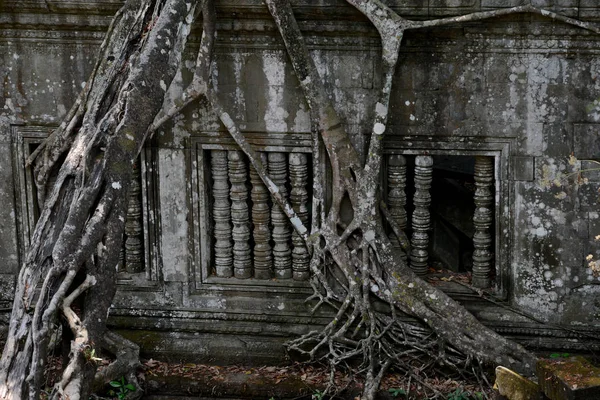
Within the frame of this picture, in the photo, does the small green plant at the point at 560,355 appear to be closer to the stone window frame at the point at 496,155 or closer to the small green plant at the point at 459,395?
the stone window frame at the point at 496,155

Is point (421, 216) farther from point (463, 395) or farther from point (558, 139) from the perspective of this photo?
point (463, 395)

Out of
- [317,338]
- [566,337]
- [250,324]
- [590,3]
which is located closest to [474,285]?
[566,337]

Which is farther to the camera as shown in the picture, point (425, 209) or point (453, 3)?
point (425, 209)

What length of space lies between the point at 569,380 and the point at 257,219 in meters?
2.90

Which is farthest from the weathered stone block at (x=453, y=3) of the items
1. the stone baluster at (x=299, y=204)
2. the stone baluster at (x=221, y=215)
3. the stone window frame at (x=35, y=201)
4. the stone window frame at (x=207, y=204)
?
the stone window frame at (x=35, y=201)

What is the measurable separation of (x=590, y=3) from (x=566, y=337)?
2.57m

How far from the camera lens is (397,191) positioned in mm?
7137

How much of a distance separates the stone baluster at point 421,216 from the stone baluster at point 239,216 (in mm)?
1371

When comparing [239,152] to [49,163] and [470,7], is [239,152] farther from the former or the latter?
[470,7]

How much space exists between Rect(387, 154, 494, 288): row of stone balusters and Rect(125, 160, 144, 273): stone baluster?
82.6 inches

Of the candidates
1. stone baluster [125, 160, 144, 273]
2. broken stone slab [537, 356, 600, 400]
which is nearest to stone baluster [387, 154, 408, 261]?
broken stone slab [537, 356, 600, 400]

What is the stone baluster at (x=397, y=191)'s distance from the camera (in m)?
7.08

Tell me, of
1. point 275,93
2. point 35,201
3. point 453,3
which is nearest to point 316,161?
point 275,93

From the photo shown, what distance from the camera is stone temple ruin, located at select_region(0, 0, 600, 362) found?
6734 millimetres
